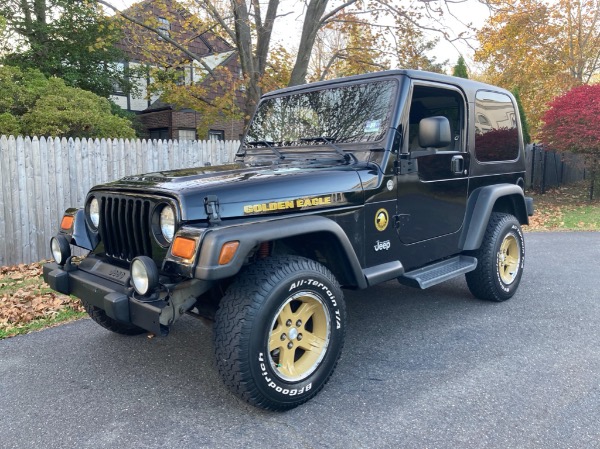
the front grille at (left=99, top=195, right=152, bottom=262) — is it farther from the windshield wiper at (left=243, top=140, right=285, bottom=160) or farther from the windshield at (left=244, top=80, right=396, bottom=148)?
the windshield at (left=244, top=80, right=396, bottom=148)

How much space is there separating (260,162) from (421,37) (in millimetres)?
9278

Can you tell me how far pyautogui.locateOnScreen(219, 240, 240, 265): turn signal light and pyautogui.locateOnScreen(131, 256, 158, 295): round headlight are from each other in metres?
0.38

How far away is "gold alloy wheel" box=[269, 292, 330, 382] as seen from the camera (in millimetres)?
2820

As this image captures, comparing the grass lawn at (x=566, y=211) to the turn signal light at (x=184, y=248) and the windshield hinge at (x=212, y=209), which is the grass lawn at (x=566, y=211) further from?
the turn signal light at (x=184, y=248)

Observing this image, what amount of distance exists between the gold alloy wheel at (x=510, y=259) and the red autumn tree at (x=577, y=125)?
9259mm

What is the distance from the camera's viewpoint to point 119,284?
2.90 meters

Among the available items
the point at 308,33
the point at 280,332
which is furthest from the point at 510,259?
the point at 308,33

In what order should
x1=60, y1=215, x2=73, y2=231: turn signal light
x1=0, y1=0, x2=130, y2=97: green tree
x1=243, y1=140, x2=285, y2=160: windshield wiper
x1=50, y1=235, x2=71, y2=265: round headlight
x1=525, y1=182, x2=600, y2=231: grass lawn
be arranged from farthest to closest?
x1=0, y1=0, x2=130, y2=97: green tree
x1=525, y1=182, x2=600, y2=231: grass lawn
x1=243, y1=140, x2=285, y2=160: windshield wiper
x1=60, y1=215, x2=73, y2=231: turn signal light
x1=50, y1=235, x2=71, y2=265: round headlight

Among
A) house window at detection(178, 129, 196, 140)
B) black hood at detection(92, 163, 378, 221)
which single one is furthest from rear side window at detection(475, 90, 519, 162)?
house window at detection(178, 129, 196, 140)

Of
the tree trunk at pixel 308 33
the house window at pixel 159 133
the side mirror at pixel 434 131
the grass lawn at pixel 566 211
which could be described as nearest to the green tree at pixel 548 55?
the grass lawn at pixel 566 211

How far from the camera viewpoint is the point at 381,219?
3.43m

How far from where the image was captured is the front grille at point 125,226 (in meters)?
2.85

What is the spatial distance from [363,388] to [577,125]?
39.9 ft

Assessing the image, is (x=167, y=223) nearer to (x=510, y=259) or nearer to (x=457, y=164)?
(x=457, y=164)
